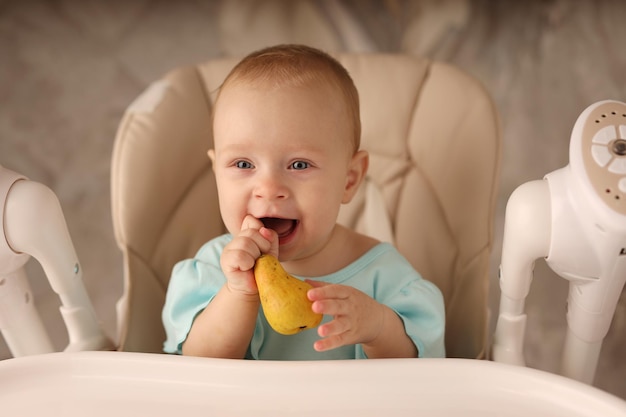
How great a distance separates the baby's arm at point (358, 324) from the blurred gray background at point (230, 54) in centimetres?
114

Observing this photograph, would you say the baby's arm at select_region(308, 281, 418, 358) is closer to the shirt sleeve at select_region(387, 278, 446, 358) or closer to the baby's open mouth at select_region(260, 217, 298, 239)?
the shirt sleeve at select_region(387, 278, 446, 358)

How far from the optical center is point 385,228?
1226 mm

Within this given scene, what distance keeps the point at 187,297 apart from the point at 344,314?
0.28 m

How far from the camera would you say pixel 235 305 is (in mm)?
852

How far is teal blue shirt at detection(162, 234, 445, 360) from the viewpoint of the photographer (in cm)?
92

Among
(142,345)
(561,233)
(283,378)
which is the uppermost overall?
(561,233)

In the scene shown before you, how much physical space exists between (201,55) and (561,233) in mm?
1629

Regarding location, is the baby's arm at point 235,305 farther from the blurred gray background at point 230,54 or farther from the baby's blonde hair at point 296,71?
the blurred gray background at point 230,54

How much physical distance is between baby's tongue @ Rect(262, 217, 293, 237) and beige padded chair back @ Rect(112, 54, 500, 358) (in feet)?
A: 0.88

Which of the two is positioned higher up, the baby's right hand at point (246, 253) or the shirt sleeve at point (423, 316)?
the baby's right hand at point (246, 253)

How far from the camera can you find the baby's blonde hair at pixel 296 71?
0.90m

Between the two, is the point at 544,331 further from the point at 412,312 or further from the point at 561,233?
the point at 561,233

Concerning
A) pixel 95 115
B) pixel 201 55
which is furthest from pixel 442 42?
pixel 95 115

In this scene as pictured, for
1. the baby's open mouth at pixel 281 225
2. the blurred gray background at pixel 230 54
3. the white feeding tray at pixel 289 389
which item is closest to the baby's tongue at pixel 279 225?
the baby's open mouth at pixel 281 225
